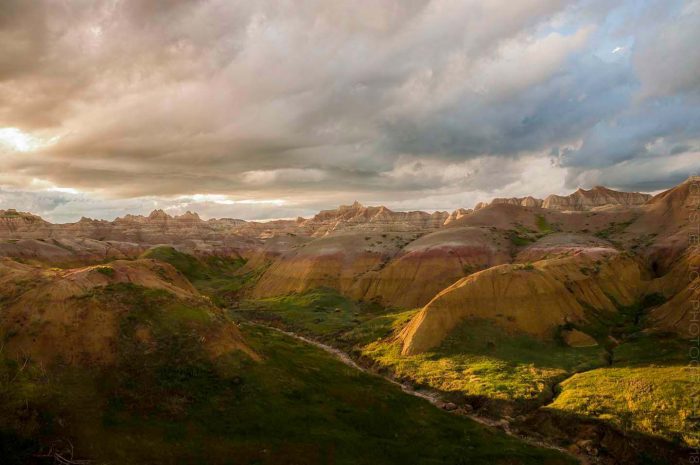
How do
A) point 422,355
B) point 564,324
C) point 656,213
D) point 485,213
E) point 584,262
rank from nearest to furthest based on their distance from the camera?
point 422,355 < point 564,324 < point 584,262 < point 656,213 < point 485,213

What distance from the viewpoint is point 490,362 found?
5522cm

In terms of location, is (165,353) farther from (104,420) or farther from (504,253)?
(504,253)

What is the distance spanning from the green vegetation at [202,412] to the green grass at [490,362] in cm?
743

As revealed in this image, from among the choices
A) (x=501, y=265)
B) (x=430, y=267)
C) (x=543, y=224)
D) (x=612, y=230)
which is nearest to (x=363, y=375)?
(x=501, y=265)

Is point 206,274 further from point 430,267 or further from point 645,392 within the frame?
point 645,392

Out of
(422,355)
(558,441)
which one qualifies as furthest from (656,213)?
(558,441)

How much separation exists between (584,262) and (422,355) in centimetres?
4108

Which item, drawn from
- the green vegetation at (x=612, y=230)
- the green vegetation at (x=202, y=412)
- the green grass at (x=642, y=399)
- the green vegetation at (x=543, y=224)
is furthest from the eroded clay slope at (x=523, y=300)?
the green vegetation at (x=543, y=224)

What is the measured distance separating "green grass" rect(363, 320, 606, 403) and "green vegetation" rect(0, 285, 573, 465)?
743 centimetres

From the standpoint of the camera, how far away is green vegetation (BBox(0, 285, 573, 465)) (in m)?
30.3

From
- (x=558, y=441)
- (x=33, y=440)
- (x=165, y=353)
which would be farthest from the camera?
(x=165, y=353)

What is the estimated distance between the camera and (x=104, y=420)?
3247 cm

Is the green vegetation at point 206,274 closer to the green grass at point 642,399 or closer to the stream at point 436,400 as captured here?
the stream at point 436,400

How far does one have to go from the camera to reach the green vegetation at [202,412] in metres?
30.3
